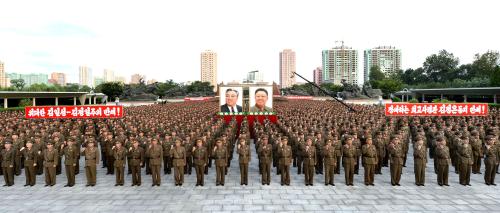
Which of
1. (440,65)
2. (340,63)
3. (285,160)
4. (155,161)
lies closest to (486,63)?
(440,65)

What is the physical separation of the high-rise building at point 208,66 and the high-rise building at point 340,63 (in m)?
57.7

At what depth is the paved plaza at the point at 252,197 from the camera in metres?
7.91

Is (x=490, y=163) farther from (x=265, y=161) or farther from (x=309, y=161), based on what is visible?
(x=265, y=161)

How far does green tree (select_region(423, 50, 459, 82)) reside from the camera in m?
83.6

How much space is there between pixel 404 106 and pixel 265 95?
806 cm

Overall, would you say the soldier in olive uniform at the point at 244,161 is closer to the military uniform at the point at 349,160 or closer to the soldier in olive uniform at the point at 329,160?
the soldier in olive uniform at the point at 329,160

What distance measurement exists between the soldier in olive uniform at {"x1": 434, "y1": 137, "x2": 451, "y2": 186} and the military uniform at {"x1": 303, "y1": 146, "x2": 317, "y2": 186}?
337 cm

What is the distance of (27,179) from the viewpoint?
32.6 ft

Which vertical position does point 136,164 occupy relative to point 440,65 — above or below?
below

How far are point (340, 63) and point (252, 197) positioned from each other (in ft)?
583

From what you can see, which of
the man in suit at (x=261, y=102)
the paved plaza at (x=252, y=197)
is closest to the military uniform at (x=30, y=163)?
the paved plaza at (x=252, y=197)

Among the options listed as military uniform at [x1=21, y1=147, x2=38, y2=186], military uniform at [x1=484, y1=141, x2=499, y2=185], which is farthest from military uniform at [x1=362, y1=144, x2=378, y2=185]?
military uniform at [x1=21, y1=147, x2=38, y2=186]

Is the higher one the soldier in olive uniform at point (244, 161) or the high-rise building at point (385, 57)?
the high-rise building at point (385, 57)

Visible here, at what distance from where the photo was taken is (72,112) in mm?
15930
